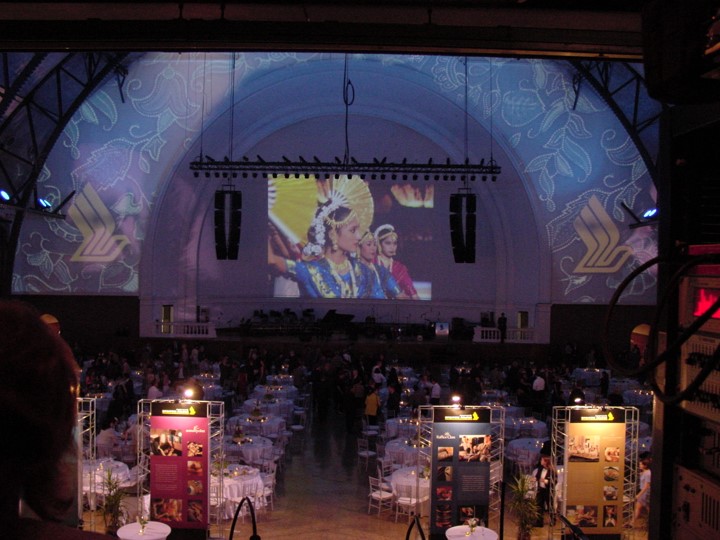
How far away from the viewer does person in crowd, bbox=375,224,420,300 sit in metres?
24.9

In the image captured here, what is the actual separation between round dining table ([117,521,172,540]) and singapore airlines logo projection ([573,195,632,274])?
60.8 feet

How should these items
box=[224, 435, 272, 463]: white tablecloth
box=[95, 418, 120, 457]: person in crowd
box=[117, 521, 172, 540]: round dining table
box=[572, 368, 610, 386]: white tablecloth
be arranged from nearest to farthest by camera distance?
box=[117, 521, 172, 540]: round dining table < box=[95, 418, 120, 457]: person in crowd < box=[224, 435, 272, 463]: white tablecloth < box=[572, 368, 610, 386]: white tablecloth

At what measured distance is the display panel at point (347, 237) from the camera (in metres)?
24.8

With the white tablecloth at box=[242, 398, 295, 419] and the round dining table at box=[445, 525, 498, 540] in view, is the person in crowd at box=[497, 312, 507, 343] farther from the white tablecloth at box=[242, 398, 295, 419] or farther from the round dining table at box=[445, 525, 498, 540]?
the round dining table at box=[445, 525, 498, 540]

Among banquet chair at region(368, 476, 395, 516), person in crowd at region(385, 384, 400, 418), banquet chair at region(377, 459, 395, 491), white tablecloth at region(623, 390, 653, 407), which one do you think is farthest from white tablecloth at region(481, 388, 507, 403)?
banquet chair at region(368, 476, 395, 516)

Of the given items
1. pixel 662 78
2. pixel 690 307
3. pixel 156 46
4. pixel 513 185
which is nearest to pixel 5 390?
pixel 662 78

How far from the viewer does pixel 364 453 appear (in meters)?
12.0

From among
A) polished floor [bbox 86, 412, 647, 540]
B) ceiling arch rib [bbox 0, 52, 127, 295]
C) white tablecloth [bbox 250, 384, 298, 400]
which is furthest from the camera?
ceiling arch rib [bbox 0, 52, 127, 295]

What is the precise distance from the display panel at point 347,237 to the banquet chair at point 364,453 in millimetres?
12157

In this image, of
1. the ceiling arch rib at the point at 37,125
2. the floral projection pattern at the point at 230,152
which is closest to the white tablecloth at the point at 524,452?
the floral projection pattern at the point at 230,152

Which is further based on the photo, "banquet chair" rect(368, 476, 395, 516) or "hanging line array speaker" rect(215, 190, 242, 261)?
"hanging line array speaker" rect(215, 190, 242, 261)

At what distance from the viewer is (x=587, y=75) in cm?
1939

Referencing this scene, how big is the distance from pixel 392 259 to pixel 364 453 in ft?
44.5

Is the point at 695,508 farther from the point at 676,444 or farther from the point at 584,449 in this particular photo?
the point at 584,449
